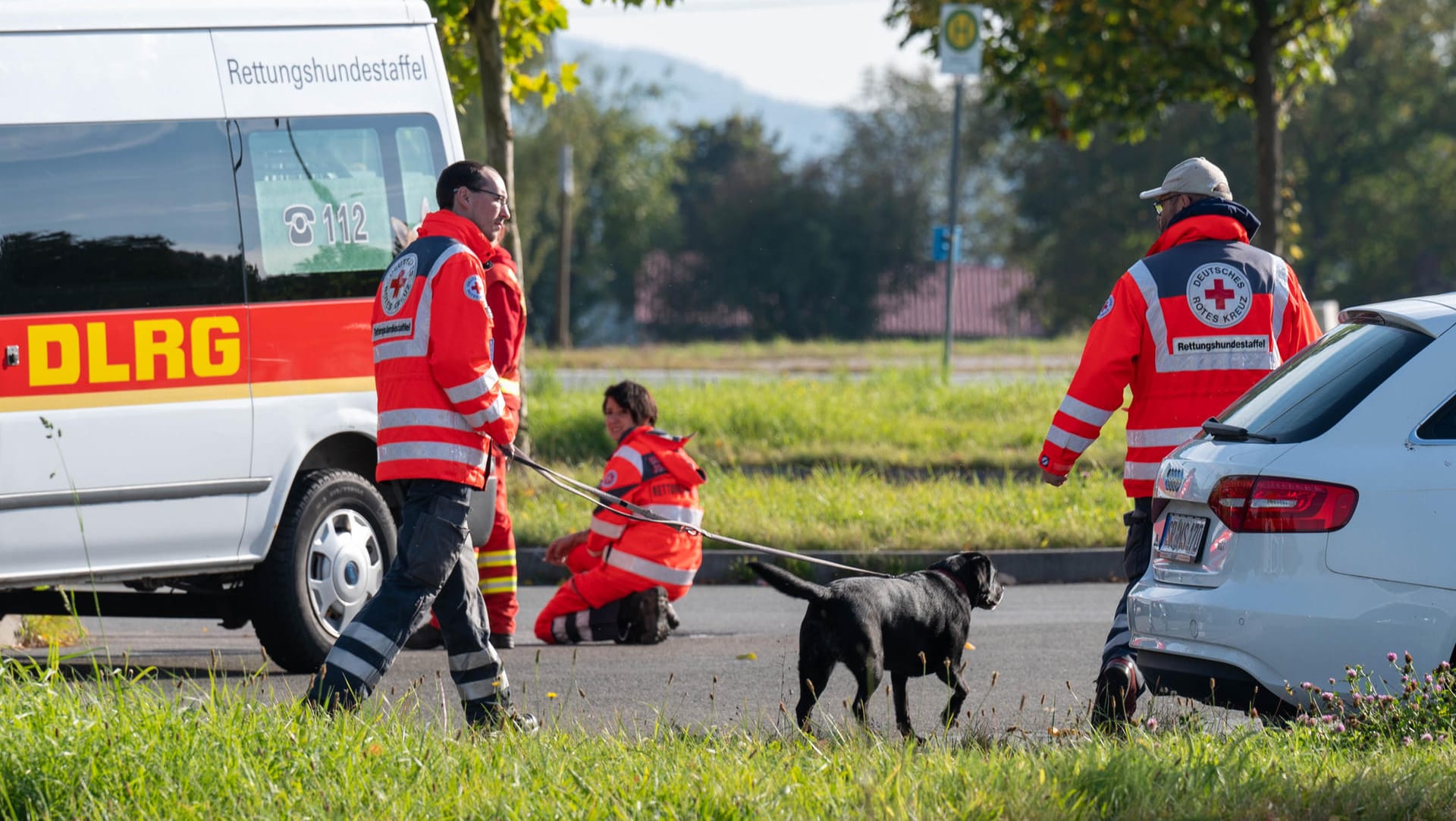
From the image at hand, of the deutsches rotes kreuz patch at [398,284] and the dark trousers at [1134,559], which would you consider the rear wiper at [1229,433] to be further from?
the deutsches rotes kreuz patch at [398,284]

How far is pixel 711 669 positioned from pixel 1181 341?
2552 millimetres

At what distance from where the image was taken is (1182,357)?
547 cm

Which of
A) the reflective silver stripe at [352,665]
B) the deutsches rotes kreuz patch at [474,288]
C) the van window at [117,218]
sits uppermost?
the van window at [117,218]

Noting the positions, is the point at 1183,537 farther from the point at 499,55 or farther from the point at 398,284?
the point at 499,55

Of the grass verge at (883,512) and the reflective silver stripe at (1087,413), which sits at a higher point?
the reflective silver stripe at (1087,413)

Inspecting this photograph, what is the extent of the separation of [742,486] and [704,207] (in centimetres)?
4142

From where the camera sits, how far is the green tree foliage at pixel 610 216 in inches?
1937

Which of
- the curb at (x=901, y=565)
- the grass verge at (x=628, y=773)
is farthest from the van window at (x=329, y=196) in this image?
the curb at (x=901, y=565)

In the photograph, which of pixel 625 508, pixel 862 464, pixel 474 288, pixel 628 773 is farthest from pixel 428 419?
pixel 862 464

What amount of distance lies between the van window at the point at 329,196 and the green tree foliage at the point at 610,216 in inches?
1571

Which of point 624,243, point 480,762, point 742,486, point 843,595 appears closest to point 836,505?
point 742,486

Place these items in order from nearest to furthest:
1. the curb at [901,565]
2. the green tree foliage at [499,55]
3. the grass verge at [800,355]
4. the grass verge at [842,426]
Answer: the curb at [901,565]
the green tree foliage at [499,55]
the grass verge at [842,426]
the grass verge at [800,355]

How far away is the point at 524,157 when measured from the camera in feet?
142

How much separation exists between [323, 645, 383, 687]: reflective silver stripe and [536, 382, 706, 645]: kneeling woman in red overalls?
8.60ft
